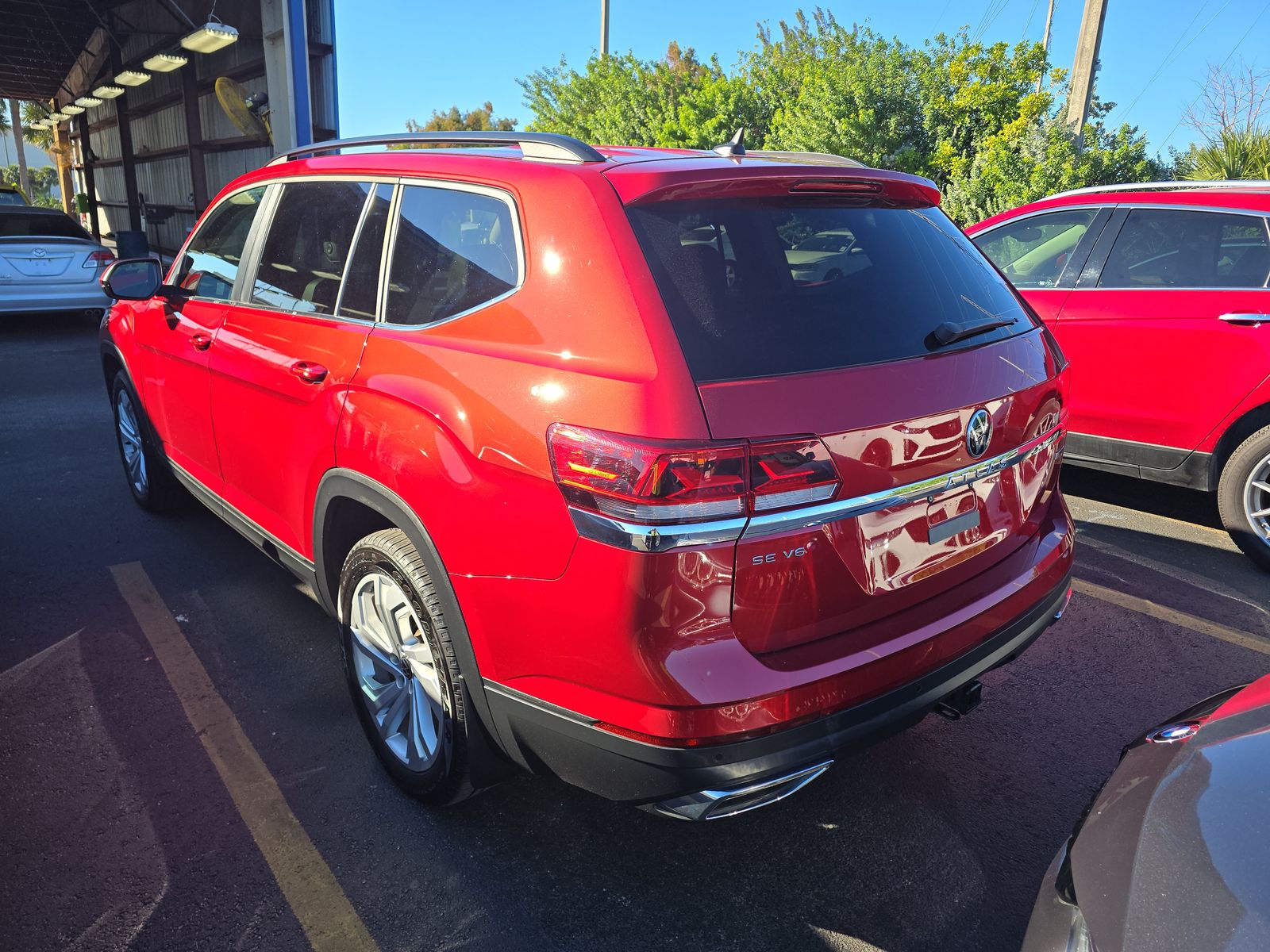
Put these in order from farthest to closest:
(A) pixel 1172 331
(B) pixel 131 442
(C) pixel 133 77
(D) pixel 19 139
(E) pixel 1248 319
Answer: (D) pixel 19 139
(C) pixel 133 77
(B) pixel 131 442
(A) pixel 1172 331
(E) pixel 1248 319

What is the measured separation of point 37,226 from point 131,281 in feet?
28.4

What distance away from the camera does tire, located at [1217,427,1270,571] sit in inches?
176

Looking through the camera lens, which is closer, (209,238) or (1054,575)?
(1054,575)

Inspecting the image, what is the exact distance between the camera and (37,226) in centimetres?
1084

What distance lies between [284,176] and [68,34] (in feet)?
80.1

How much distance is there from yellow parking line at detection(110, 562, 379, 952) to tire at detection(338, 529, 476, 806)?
327mm

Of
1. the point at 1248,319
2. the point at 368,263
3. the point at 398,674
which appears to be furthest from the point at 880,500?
the point at 1248,319

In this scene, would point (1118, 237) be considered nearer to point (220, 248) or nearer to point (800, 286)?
point (800, 286)

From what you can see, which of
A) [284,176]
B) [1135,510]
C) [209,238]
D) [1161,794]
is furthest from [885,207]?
[1135,510]

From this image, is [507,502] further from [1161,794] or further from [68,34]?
[68,34]

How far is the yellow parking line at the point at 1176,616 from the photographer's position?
3781mm

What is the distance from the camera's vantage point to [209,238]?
3961 mm

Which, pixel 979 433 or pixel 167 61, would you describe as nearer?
pixel 979 433

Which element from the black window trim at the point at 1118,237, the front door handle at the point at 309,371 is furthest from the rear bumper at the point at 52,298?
the black window trim at the point at 1118,237
